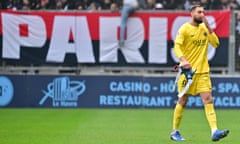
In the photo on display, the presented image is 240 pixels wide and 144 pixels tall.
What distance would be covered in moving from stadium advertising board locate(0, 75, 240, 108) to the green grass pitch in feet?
2.40

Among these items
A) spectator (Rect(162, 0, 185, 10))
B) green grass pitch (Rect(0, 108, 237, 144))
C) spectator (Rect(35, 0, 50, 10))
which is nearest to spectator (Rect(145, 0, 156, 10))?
spectator (Rect(162, 0, 185, 10))

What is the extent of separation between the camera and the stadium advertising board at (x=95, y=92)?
21812mm

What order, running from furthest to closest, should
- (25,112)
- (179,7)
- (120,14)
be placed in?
1. (179,7)
2. (120,14)
3. (25,112)

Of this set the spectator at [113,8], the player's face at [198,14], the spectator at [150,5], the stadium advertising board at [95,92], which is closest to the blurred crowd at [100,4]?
the spectator at [150,5]

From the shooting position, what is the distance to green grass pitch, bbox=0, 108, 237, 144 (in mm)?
13203

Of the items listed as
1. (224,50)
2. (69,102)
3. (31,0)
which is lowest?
(69,102)

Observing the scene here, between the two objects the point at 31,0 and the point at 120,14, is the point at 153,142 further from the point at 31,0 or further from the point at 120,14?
the point at 31,0

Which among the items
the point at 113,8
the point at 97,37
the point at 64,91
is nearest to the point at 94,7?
the point at 113,8

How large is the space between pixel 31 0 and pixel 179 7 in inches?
195

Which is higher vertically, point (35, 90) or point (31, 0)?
point (31, 0)

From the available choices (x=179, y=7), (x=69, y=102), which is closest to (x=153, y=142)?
(x=69, y=102)

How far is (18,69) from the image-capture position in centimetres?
2238

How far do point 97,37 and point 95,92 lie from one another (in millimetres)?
1726

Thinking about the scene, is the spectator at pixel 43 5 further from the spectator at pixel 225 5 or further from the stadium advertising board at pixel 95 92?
the spectator at pixel 225 5
